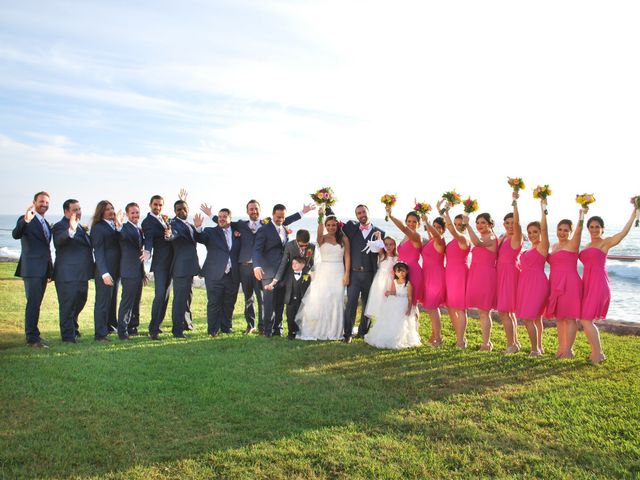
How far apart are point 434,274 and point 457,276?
1.28 feet

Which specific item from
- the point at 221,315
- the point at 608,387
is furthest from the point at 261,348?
the point at 608,387

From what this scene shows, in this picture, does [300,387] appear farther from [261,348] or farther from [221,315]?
[221,315]

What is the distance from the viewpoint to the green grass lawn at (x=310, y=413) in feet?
15.6

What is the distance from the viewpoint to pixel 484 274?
909cm

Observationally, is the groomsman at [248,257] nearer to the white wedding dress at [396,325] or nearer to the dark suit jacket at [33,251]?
the white wedding dress at [396,325]

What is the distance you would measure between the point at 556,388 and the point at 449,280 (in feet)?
9.16

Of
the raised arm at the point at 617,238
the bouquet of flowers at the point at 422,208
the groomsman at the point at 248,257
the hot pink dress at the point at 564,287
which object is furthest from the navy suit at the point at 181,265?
the raised arm at the point at 617,238

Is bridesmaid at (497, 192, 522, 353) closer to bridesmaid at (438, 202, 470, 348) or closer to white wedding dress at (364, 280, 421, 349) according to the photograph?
bridesmaid at (438, 202, 470, 348)

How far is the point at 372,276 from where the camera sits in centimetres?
1005

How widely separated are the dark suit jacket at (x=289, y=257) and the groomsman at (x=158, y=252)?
75.3 inches

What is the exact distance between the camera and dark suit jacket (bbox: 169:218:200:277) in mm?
9914

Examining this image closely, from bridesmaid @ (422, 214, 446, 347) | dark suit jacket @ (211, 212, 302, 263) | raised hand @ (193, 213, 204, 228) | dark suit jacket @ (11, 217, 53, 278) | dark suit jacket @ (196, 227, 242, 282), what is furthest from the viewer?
dark suit jacket @ (211, 212, 302, 263)

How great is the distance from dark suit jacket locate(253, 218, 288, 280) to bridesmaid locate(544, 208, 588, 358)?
4531mm

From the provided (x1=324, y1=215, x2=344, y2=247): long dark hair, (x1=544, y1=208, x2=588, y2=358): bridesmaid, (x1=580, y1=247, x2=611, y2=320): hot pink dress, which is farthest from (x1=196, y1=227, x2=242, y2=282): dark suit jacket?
(x1=580, y1=247, x2=611, y2=320): hot pink dress
